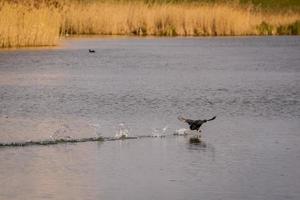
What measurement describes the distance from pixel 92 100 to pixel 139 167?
717 cm

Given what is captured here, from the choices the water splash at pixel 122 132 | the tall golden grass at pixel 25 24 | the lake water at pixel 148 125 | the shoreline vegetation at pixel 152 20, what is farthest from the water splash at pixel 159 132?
the shoreline vegetation at pixel 152 20

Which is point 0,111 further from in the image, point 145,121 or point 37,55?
point 37,55

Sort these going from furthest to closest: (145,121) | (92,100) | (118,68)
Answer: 1. (118,68)
2. (92,100)
3. (145,121)

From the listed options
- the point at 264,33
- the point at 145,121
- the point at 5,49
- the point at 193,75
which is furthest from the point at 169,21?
the point at 145,121

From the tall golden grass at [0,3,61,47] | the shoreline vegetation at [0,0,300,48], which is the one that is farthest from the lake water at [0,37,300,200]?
the shoreline vegetation at [0,0,300,48]


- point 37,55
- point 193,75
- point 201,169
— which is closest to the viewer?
point 201,169

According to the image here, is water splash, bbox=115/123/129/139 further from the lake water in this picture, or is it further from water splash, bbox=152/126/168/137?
water splash, bbox=152/126/168/137

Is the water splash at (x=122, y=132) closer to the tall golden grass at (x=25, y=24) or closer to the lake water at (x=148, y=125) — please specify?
the lake water at (x=148, y=125)

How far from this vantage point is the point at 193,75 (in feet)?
79.2

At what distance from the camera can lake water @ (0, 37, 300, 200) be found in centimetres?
992

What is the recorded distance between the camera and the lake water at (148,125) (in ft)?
32.6

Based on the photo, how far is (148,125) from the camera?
47.3ft

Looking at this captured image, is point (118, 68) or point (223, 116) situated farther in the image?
point (118, 68)

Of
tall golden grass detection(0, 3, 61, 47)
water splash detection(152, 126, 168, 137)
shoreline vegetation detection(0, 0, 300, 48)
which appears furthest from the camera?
shoreline vegetation detection(0, 0, 300, 48)
